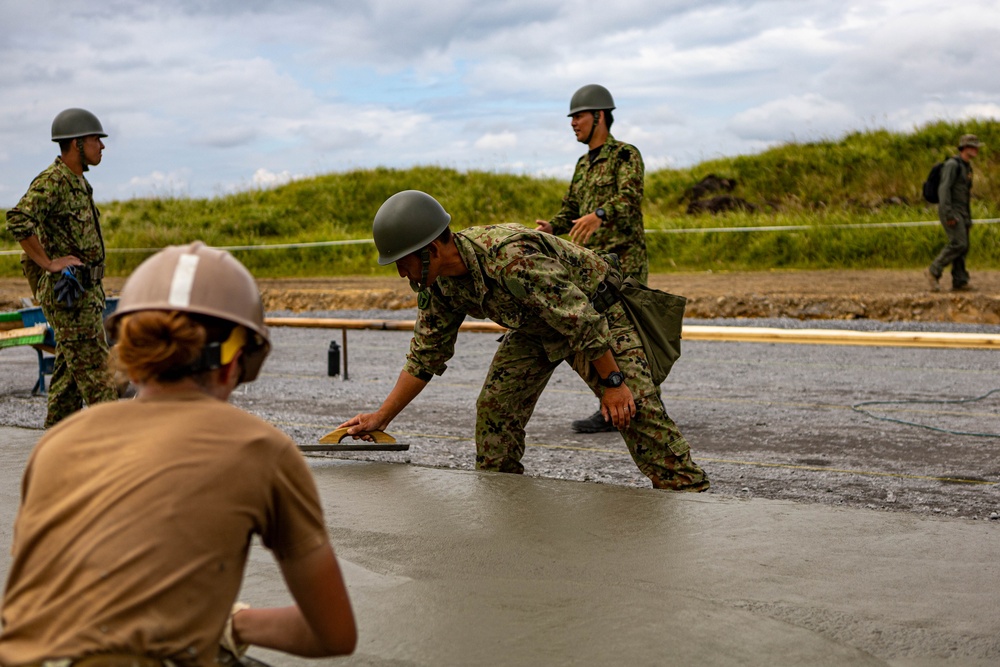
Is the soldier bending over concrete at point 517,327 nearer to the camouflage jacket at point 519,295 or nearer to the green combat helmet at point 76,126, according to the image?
the camouflage jacket at point 519,295

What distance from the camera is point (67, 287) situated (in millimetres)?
6523

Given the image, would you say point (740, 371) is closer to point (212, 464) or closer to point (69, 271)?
point (69, 271)

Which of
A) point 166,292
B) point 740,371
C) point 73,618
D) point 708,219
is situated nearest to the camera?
point 73,618

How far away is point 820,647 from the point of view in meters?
2.88

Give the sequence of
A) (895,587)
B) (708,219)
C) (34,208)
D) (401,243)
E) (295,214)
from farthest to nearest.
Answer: (295,214) < (708,219) < (34,208) < (401,243) < (895,587)

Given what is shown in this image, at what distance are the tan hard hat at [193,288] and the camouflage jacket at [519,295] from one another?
2.51m

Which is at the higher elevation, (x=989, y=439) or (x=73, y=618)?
(x=73, y=618)

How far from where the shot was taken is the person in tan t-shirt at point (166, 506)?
61.3 inches

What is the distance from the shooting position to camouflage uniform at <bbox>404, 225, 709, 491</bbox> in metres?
4.24

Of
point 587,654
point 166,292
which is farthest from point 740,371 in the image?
point 166,292

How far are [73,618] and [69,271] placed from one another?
5.39 meters

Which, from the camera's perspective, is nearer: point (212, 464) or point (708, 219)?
point (212, 464)

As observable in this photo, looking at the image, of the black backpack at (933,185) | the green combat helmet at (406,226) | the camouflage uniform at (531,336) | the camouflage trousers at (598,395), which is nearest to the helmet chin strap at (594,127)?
the camouflage uniform at (531,336)

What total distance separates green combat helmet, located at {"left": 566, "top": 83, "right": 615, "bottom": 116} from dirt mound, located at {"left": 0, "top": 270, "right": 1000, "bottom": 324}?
8.44 meters
